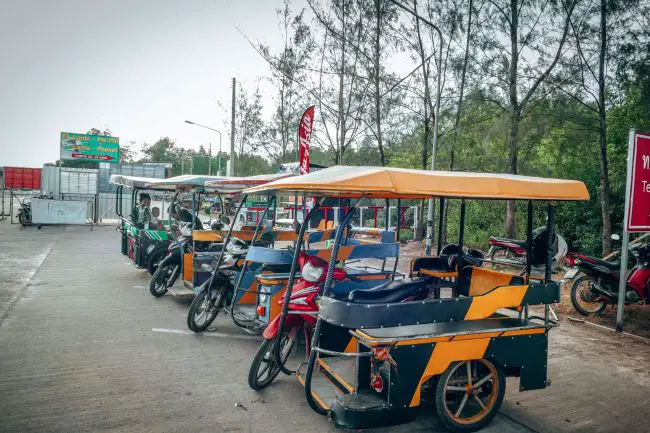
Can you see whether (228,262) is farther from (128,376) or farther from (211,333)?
(128,376)

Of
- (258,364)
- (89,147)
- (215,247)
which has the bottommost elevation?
(258,364)

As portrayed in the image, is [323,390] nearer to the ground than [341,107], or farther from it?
nearer to the ground

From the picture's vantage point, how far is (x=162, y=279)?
8.57 m

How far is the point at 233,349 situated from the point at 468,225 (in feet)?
39.4

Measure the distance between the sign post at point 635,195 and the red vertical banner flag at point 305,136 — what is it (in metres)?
4.91

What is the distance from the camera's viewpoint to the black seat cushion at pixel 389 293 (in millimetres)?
3727

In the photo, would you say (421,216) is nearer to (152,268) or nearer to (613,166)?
(613,166)

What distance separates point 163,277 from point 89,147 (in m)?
35.2

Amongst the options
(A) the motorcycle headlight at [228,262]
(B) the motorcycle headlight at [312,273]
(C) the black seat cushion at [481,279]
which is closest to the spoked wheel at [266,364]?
(B) the motorcycle headlight at [312,273]

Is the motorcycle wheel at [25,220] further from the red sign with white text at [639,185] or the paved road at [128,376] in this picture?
the red sign with white text at [639,185]

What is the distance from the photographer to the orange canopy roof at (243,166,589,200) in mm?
3385

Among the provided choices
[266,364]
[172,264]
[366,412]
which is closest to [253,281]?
[266,364]

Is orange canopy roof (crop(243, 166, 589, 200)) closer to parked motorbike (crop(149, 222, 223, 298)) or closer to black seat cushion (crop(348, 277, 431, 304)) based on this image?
black seat cushion (crop(348, 277, 431, 304))

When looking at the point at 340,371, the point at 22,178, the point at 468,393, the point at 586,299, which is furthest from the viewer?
the point at 22,178
